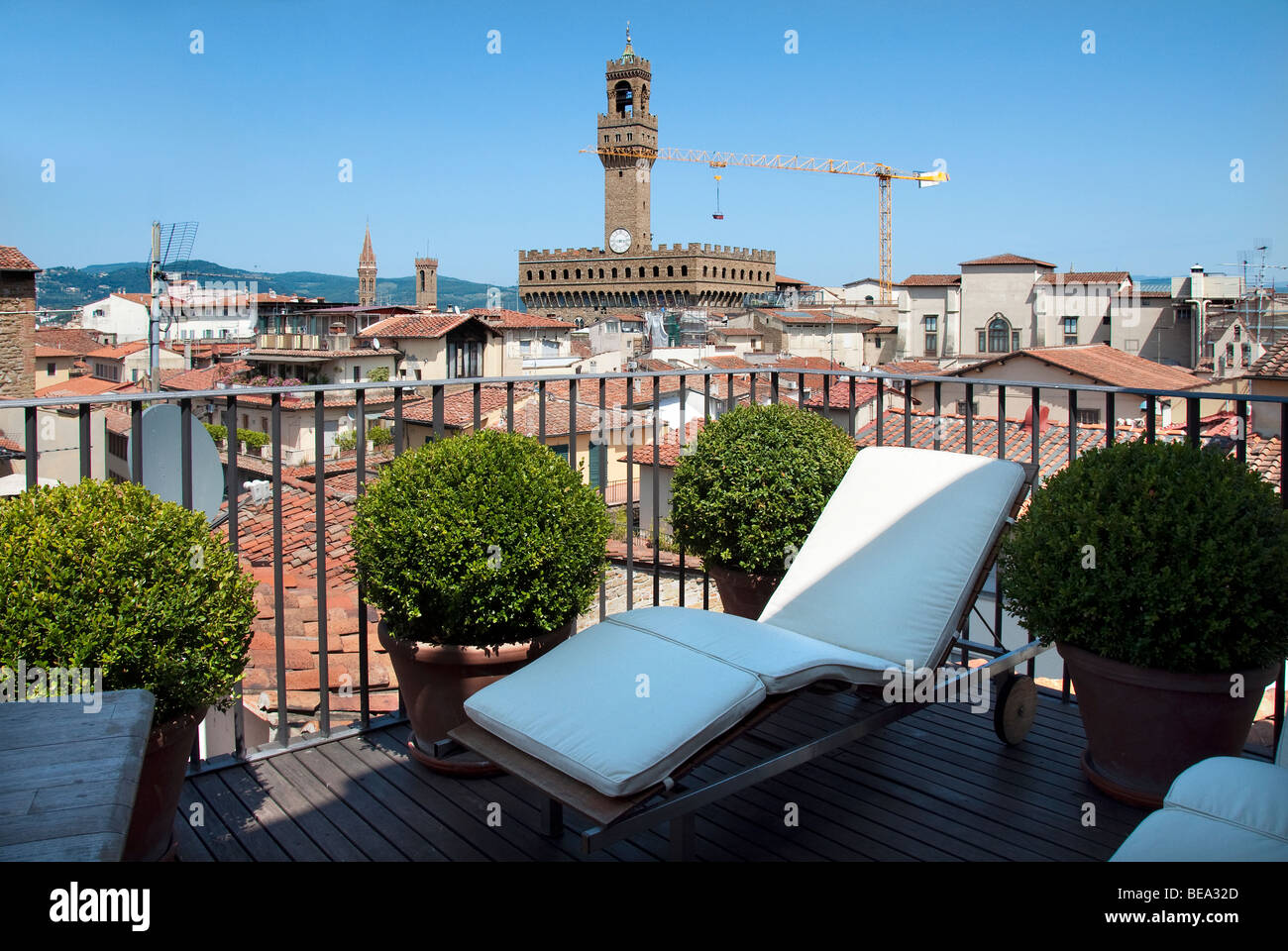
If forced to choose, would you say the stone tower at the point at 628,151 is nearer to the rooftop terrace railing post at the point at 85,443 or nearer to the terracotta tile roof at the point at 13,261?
the terracotta tile roof at the point at 13,261

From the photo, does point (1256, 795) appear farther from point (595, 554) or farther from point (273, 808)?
point (273, 808)

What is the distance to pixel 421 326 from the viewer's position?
40.5 metres

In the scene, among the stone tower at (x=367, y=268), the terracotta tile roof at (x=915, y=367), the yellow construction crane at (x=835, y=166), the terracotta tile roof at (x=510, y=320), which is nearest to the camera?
the terracotta tile roof at (x=915, y=367)

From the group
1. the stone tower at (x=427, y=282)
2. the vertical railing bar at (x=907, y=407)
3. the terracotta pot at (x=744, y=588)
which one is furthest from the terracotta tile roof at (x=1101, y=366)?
the stone tower at (x=427, y=282)

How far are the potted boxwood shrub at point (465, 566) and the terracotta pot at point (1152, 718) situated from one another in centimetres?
130

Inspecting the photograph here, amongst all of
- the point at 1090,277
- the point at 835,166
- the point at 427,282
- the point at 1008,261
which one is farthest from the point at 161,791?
the point at 835,166

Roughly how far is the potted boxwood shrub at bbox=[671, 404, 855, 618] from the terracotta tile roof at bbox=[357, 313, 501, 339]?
3650 cm

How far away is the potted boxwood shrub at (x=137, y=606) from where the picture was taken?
1.78m

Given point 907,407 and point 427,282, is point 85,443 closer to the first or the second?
point 907,407

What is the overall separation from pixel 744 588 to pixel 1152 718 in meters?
1.28

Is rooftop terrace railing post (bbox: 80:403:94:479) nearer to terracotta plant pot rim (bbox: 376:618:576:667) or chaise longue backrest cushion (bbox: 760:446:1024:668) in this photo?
terracotta plant pot rim (bbox: 376:618:576:667)

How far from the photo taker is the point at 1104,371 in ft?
78.6

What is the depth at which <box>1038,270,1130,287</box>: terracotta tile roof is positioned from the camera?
43.9 m

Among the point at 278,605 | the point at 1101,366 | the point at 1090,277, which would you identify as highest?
the point at 1090,277
